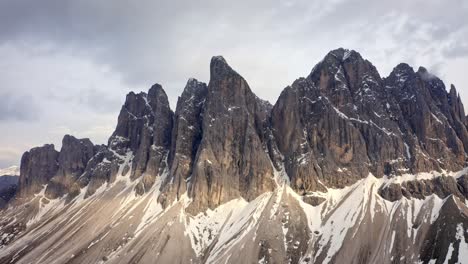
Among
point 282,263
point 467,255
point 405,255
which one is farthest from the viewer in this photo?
point 282,263

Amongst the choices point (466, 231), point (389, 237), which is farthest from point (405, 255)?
point (466, 231)

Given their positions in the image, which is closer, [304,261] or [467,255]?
[467,255]

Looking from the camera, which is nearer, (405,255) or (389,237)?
(405,255)

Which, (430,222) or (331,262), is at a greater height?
(430,222)

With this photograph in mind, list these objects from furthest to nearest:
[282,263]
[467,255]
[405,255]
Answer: [282,263] → [405,255] → [467,255]

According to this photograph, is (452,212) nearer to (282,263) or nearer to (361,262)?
(361,262)

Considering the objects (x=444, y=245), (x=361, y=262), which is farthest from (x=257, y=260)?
(x=444, y=245)

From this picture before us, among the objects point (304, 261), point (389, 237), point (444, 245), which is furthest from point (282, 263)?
point (444, 245)

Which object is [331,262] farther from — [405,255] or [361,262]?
[405,255]

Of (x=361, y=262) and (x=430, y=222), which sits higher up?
(x=430, y=222)
